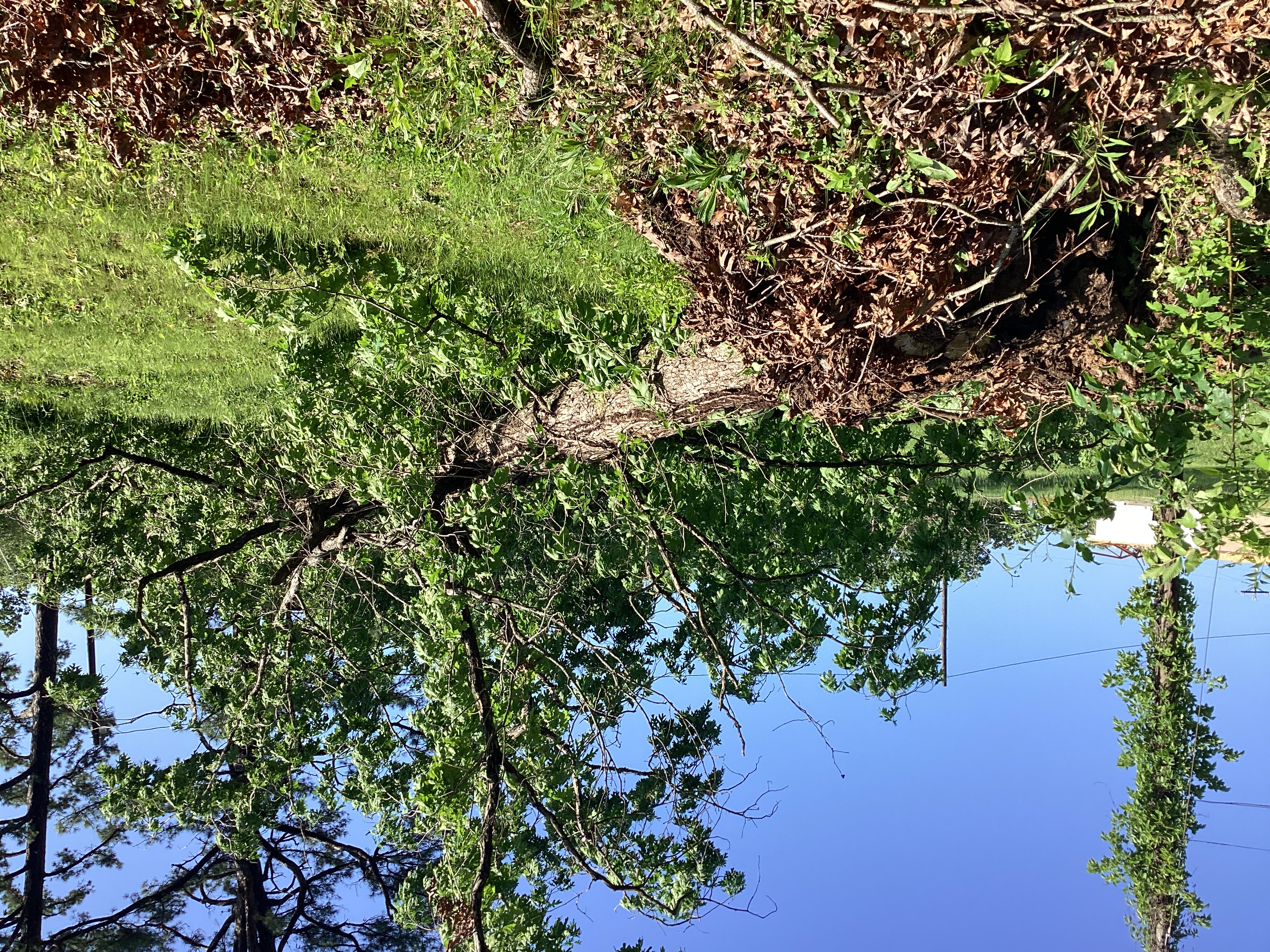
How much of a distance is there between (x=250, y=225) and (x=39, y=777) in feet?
40.3

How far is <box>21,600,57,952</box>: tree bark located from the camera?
11.9 meters

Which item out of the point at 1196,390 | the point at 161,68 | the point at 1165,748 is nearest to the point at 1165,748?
the point at 1165,748

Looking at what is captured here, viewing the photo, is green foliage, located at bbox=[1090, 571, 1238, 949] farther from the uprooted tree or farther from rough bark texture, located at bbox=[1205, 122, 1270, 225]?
rough bark texture, located at bbox=[1205, 122, 1270, 225]

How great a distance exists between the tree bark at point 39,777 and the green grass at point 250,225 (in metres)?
6.42

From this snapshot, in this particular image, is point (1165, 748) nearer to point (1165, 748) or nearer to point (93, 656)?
point (1165, 748)

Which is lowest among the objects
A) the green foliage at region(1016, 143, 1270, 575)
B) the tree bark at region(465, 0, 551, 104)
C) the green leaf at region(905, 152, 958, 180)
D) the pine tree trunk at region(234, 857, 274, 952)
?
the pine tree trunk at region(234, 857, 274, 952)

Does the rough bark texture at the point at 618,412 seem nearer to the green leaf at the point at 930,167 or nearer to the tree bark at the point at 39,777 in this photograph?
the green leaf at the point at 930,167

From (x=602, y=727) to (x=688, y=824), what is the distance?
1189mm

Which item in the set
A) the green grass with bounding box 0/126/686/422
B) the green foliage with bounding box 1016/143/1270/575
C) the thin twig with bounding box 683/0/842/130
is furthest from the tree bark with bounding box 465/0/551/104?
the green foliage with bounding box 1016/143/1270/575

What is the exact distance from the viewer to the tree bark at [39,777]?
11.9 metres

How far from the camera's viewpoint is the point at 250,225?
20.0 ft

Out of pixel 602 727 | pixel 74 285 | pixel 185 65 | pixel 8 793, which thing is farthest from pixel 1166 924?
pixel 8 793

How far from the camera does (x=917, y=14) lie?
2.84 m

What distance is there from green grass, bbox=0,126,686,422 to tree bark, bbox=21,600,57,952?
642 cm
